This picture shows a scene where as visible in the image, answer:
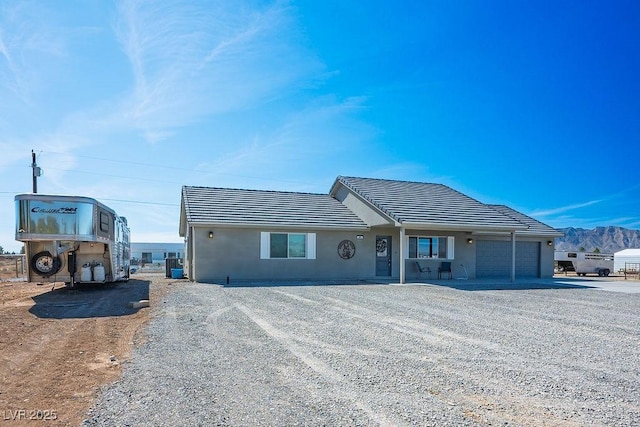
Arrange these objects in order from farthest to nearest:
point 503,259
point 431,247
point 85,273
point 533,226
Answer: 1. point 533,226
2. point 503,259
3. point 431,247
4. point 85,273

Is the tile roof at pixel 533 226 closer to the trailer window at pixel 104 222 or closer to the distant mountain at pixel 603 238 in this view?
the trailer window at pixel 104 222

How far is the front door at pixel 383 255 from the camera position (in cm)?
1792

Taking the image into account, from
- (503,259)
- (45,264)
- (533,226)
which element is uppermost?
(533,226)

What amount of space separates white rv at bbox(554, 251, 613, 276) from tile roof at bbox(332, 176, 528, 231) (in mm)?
13263

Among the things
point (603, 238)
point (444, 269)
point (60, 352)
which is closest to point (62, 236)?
point (60, 352)

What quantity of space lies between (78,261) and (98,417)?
32.8ft

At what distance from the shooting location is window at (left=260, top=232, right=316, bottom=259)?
16156 millimetres

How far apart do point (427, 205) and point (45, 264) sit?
13860 millimetres

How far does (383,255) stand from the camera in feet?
59.3

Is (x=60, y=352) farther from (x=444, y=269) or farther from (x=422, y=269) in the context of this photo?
(x=444, y=269)

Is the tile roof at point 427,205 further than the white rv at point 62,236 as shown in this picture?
Yes

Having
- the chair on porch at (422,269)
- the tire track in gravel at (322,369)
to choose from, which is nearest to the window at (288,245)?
the chair on porch at (422,269)

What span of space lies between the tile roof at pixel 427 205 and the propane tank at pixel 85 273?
33.6ft

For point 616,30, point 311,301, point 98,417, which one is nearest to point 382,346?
point 98,417
